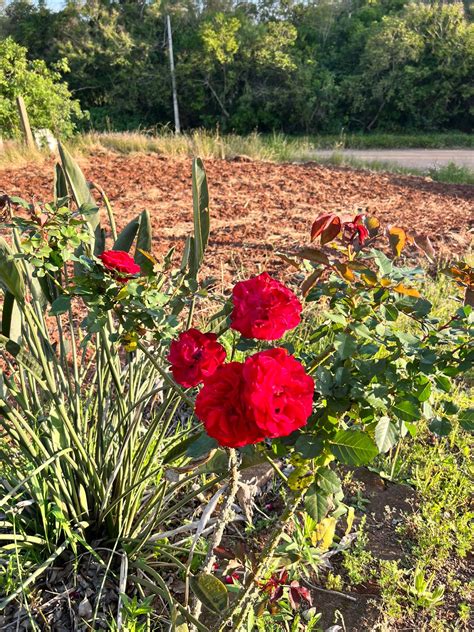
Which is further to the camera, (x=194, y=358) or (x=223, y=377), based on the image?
(x=194, y=358)

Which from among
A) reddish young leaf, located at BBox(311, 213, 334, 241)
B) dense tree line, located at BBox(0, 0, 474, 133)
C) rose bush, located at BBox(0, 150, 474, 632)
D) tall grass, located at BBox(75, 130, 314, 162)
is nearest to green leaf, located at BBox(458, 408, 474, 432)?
rose bush, located at BBox(0, 150, 474, 632)

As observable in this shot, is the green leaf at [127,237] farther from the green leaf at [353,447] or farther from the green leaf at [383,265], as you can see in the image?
the green leaf at [353,447]

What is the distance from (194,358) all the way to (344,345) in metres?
0.28

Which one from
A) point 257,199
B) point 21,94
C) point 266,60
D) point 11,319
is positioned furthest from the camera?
point 266,60

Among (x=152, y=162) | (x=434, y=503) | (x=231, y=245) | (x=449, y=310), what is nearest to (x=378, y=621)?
(x=434, y=503)

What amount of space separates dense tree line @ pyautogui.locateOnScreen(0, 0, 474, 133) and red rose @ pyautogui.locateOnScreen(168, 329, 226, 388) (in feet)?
74.3

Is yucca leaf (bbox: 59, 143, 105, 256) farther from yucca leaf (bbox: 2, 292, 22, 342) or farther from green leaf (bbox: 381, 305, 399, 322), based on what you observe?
green leaf (bbox: 381, 305, 399, 322)

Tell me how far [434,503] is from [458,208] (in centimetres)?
556

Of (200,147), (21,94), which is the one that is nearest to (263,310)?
(200,147)

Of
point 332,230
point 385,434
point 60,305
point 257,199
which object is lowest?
point 257,199

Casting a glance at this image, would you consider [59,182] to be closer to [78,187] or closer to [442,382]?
[78,187]

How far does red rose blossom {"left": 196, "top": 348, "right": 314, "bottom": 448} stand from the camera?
0.69m

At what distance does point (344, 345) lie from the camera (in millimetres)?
979

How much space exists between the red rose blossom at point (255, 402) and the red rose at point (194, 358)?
0.37ft
